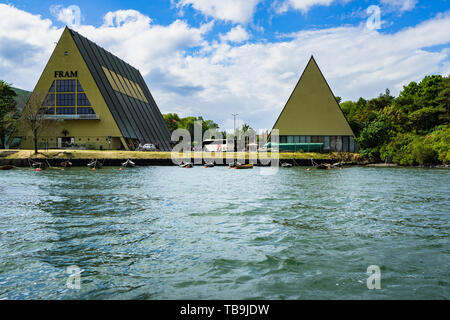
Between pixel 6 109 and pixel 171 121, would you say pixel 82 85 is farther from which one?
pixel 171 121

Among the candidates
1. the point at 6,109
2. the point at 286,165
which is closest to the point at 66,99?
the point at 6,109

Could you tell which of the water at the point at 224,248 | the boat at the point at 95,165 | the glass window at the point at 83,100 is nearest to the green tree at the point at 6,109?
the glass window at the point at 83,100

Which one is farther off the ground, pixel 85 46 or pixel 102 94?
pixel 85 46

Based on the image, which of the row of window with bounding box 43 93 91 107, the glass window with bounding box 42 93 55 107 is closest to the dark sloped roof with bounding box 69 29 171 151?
the row of window with bounding box 43 93 91 107

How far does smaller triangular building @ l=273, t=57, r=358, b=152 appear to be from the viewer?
246 feet

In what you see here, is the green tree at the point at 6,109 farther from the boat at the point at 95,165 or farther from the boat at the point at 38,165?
the boat at the point at 95,165

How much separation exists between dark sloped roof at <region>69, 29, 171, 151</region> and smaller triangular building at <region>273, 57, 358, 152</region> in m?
35.5

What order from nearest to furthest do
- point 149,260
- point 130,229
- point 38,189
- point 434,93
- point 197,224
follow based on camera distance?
point 149,260, point 130,229, point 197,224, point 38,189, point 434,93

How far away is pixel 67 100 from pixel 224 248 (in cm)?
7565

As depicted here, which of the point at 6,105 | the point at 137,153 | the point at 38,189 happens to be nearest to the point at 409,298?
the point at 38,189

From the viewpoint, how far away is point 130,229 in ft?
44.0
